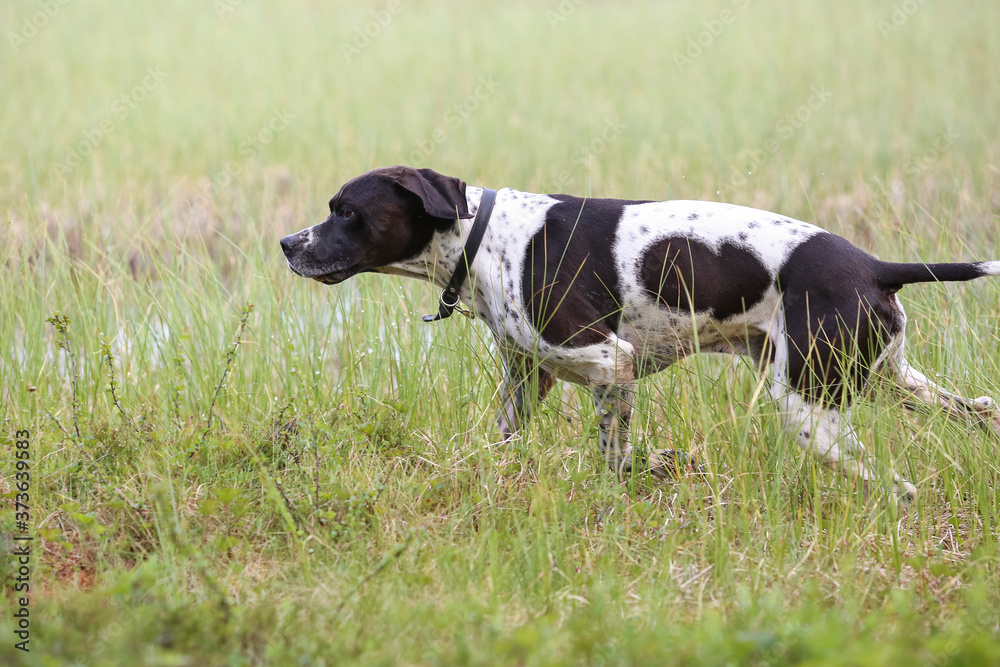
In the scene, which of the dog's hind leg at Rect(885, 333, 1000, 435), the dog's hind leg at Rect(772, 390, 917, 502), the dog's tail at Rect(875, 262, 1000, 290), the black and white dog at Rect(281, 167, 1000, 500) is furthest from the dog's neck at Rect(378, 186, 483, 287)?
the dog's hind leg at Rect(885, 333, 1000, 435)

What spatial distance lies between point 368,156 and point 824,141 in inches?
182

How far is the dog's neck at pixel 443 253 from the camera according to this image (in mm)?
3754

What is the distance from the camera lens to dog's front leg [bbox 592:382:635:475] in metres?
3.61

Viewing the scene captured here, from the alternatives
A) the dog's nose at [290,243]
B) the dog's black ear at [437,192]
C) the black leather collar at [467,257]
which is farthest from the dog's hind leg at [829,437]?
the dog's nose at [290,243]

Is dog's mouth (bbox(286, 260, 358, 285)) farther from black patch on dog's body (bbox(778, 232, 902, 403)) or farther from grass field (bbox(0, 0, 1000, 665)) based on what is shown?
black patch on dog's body (bbox(778, 232, 902, 403))

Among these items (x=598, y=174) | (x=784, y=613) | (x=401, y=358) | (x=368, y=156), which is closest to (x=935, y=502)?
(x=784, y=613)

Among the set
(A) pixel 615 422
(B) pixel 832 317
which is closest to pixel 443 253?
(A) pixel 615 422

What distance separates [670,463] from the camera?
3.71 meters

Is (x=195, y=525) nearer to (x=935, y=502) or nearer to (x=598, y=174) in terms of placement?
(x=935, y=502)

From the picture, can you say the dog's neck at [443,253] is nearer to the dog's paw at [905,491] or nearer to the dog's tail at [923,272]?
the dog's tail at [923,272]

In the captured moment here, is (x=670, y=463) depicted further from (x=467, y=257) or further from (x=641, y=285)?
(x=467, y=257)

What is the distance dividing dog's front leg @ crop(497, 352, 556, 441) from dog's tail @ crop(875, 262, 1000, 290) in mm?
1386

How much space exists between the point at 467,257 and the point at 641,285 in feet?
2.33

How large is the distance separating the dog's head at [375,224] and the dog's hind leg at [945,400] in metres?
1.87
